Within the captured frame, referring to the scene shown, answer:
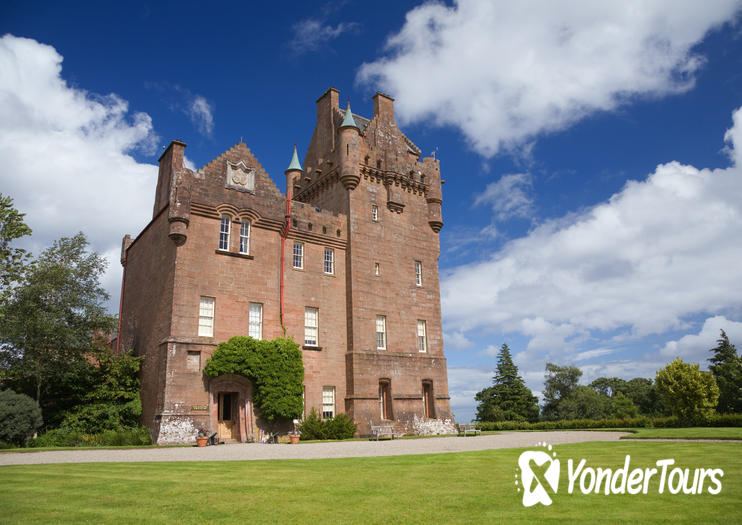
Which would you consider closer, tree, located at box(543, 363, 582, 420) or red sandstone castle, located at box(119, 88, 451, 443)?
red sandstone castle, located at box(119, 88, 451, 443)

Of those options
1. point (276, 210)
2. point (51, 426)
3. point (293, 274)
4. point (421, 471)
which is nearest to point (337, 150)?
point (276, 210)

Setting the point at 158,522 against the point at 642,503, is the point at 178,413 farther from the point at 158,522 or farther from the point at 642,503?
the point at 642,503

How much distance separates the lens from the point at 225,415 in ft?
88.8

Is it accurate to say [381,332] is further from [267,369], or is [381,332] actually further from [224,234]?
[224,234]

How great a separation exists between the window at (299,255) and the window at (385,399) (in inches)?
340

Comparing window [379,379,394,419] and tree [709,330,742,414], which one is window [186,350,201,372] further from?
tree [709,330,742,414]

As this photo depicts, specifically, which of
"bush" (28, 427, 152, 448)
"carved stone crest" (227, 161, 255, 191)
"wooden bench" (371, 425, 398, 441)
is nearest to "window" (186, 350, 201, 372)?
"bush" (28, 427, 152, 448)

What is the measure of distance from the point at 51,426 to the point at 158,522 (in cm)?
2234

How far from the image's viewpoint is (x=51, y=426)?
25.4 meters

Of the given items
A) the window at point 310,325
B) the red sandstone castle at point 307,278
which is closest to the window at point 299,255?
the red sandstone castle at point 307,278

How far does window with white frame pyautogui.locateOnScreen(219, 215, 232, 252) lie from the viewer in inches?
1111

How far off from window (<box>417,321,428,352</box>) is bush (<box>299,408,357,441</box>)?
848 cm

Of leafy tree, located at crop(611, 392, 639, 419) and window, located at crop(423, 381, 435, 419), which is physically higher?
window, located at crop(423, 381, 435, 419)

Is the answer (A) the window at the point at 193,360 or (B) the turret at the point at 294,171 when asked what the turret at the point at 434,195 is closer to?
(B) the turret at the point at 294,171
